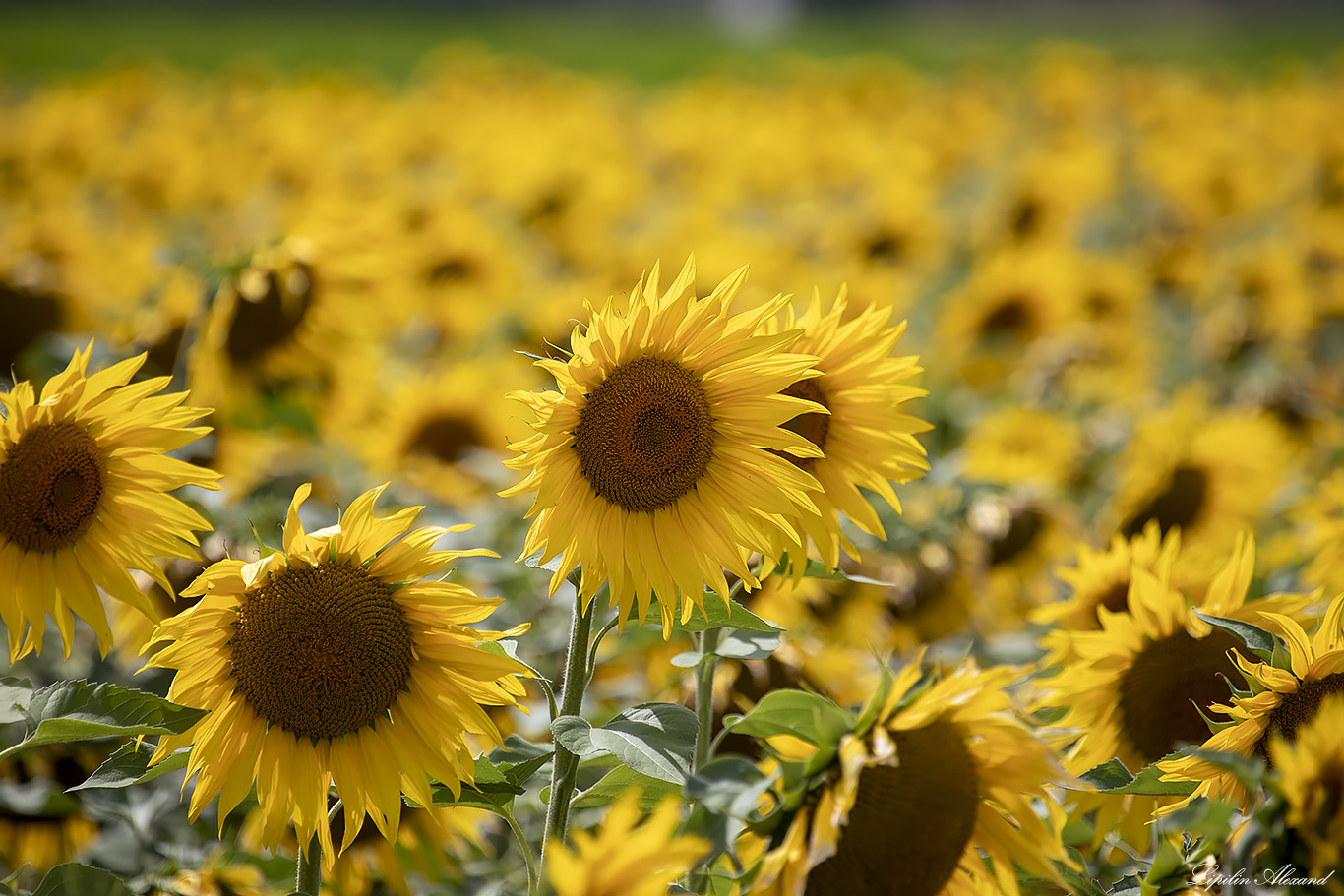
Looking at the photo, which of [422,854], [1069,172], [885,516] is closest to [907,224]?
[1069,172]

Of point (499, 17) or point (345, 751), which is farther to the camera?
point (499, 17)

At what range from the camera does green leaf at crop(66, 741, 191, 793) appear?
1.36 meters

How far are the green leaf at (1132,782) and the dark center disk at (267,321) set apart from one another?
2186mm

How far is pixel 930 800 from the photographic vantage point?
1217 millimetres

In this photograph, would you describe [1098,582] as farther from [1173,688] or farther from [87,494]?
[87,494]

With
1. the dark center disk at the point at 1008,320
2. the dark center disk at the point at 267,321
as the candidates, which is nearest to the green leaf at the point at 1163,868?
the dark center disk at the point at 267,321

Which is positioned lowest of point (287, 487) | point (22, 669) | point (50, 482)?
point (22, 669)

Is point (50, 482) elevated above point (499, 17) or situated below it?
below

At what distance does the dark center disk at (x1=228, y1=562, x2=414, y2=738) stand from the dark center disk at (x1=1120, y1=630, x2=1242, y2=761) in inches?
42.6

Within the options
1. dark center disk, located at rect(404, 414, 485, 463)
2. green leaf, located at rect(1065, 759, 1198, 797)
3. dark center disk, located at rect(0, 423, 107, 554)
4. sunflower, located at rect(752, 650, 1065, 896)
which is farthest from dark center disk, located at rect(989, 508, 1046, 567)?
dark center disk, located at rect(0, 423, 107, 554)

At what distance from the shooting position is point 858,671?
2234mm

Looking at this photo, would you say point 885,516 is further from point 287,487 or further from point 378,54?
point 378,54

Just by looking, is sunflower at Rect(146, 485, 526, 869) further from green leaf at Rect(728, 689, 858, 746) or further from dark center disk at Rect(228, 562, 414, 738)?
green leaf at Rect(728, 689, 858, 746)

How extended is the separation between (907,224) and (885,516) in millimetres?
3052
